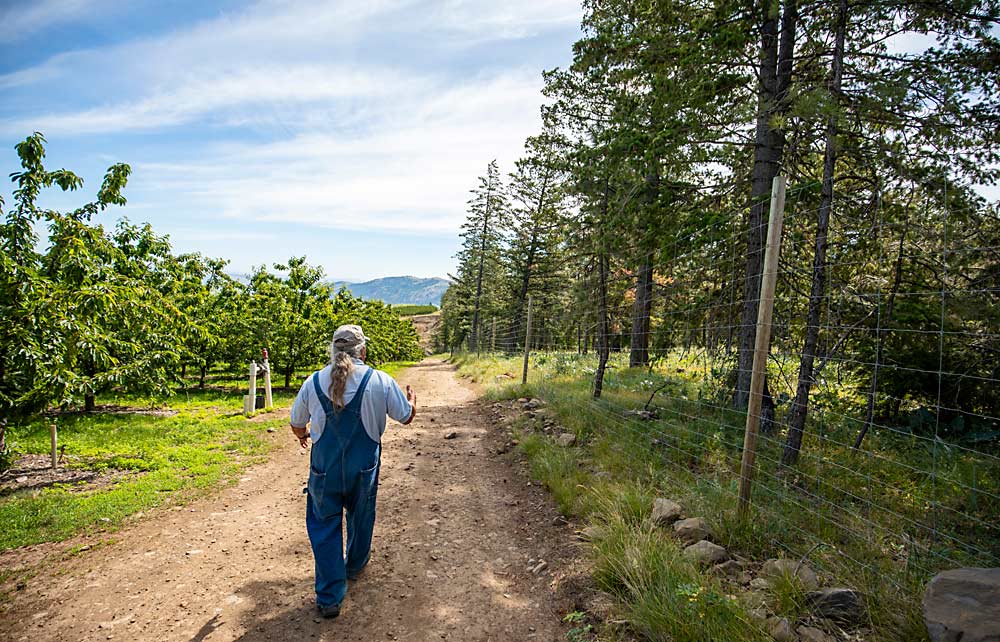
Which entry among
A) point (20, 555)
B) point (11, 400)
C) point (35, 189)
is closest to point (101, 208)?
point (35, 189)

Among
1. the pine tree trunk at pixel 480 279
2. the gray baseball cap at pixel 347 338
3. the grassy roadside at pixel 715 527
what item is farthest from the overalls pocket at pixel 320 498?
the pine tree trunk at pixel 480 279

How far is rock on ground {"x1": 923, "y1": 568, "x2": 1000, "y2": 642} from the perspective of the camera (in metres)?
2.20

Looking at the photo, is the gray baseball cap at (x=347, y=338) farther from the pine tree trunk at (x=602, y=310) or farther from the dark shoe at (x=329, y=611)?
the pine tree trunk at (x=602, y=310)

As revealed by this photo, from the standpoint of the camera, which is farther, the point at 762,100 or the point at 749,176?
the point at 749,176

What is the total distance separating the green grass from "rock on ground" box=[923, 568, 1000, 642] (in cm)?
596

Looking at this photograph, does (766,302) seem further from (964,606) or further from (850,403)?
(850,403)

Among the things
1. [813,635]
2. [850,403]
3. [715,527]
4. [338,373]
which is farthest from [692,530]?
[850,403]

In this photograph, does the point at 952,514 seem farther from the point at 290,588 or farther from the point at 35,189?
the point at 35,189

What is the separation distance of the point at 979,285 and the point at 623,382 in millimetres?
6657

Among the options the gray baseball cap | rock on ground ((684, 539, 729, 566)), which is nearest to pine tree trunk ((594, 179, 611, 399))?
rock on ground ((684, 539, 729, 566))

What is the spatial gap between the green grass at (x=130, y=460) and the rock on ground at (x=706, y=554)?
4.93 metres

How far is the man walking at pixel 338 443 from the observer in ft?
10.8

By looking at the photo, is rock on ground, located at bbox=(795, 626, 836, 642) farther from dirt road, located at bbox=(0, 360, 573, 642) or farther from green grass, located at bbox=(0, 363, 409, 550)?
green grass, located at bbox=(0, 363, 409, 550)

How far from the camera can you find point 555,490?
5.32 metres
